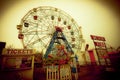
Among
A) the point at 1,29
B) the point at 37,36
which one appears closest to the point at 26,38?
the point at 37,36

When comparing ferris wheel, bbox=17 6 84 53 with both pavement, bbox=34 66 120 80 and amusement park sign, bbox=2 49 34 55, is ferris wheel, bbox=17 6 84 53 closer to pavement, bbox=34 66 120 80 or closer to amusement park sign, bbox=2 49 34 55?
amusement park sign, bbox=2 49 34 55

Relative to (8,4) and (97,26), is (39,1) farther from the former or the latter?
(97,26)

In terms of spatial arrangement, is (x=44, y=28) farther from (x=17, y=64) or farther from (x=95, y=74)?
(x=95, y=74)

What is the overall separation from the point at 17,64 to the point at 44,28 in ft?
2.51

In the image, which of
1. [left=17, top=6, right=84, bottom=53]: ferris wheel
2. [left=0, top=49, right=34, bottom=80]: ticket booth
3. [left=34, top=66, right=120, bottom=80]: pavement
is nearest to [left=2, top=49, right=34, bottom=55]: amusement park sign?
[left=0, top=49, right=34, bottom=80]: ticket booth

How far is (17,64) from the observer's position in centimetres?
152

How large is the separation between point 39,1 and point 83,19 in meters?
0.99

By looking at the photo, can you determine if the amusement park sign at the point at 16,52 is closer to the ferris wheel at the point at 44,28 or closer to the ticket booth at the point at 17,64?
the ticket booth at the point at 17,64

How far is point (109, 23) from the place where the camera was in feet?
8.61

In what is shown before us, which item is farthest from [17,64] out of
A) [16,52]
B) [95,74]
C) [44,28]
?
[95,74]

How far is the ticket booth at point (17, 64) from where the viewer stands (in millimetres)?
1423

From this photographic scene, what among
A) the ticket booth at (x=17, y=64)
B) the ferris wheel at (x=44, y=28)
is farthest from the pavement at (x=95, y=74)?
the ticket booth at (x=17, y=64)

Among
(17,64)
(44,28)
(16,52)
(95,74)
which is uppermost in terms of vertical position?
(44,28)

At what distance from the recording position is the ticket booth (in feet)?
4.67
